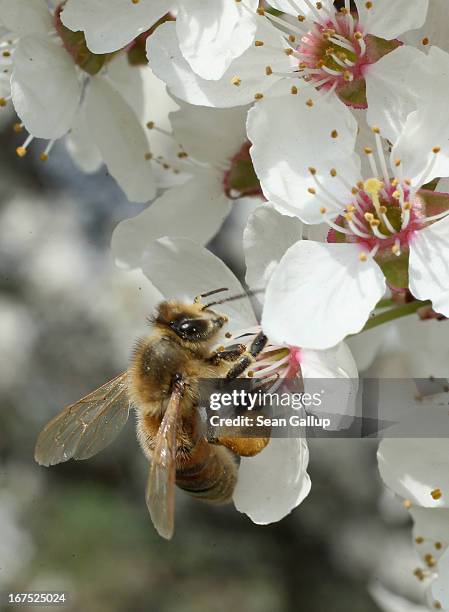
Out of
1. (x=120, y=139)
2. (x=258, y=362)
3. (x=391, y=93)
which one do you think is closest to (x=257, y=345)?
(x=258, y=362)

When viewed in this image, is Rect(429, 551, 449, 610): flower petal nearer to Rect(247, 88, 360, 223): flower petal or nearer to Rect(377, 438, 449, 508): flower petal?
Rect(377, 438, 449, 508): flower petal

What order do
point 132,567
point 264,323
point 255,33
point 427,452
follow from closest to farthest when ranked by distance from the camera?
1. point 264,323
2. point 255,33
3. point 427,452
4. point 132,567

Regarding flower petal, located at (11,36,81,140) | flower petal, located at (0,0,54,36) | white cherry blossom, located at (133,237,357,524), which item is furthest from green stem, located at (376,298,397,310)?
flower petal, located at (0,0,54,36)

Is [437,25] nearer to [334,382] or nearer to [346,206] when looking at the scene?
[346,206]

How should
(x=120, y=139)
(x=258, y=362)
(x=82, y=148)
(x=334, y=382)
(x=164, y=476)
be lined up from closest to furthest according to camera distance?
1. (x=164, y=476)
2. (x=334, y=382)
3. (x=258, y=362)
4. (x=120, y=139)
5. (x=82, y=148)

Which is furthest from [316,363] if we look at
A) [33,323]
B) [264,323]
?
[33,323]

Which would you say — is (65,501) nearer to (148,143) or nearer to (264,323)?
(148,143)
